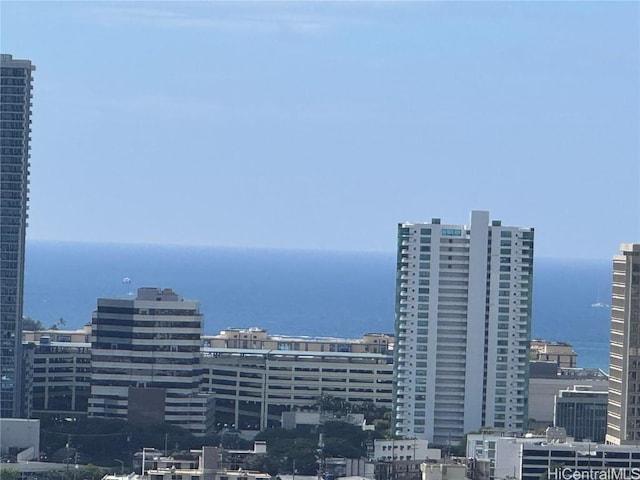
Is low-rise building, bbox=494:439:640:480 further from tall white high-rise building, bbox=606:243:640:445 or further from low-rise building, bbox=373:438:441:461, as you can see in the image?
tall white high-rise building, bbox=606:243:640:445

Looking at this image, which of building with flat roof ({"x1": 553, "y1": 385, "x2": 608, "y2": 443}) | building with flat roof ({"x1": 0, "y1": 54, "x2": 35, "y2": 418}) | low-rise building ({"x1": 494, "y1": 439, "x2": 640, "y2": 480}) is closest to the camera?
low-rise building ({"x1": 494, "y1": 439, "x2": 640, "y2": 480})

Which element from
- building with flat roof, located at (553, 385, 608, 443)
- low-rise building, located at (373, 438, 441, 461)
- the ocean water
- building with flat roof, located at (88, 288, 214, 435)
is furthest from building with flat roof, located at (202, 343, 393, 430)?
the ocean water

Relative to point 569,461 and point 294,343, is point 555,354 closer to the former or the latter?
point 294,343

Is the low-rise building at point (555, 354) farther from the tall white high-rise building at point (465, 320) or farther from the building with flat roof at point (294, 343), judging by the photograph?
the tall white high-rise building at point (465, 320)

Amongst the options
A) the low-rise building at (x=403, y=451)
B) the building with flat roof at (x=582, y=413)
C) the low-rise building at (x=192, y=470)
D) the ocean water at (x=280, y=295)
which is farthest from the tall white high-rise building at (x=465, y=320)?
the ocean water at (x=280, y=295)

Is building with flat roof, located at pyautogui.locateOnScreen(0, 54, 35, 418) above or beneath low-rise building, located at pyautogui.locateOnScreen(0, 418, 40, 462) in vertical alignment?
above

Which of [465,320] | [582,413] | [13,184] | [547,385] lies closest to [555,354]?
[547,385]

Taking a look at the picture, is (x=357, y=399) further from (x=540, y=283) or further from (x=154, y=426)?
(x=540, y=283)

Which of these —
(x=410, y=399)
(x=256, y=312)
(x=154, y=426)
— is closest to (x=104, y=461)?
(x=154, y=426)
